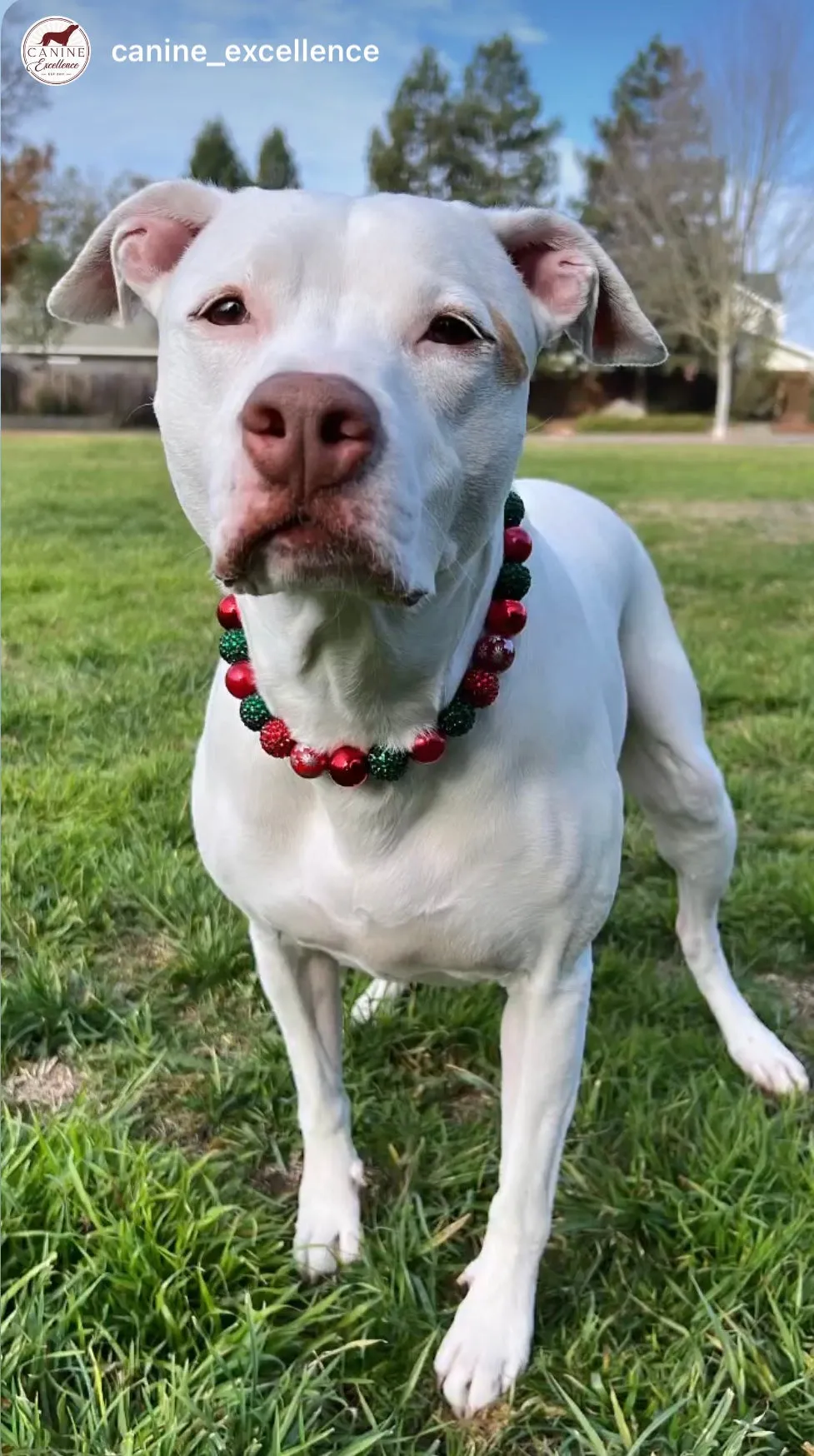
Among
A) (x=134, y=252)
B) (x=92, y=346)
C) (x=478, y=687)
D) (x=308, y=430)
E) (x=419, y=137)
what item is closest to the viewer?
(x=308, y=430)

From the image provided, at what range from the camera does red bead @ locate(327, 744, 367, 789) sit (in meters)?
1.53

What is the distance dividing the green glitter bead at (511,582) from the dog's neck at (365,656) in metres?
0.02

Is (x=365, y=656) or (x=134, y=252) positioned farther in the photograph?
(x=134, y=252)

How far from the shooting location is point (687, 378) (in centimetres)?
1239

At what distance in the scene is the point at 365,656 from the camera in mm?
1465

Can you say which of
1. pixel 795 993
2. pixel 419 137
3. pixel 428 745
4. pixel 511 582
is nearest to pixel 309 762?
pixel 428 745

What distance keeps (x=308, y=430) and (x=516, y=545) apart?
23.4 inches

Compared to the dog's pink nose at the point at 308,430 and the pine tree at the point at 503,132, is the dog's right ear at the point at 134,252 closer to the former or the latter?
the dog's pink nose at the point at 308,430

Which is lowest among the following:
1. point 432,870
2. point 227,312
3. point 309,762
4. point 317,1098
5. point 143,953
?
point 143,953

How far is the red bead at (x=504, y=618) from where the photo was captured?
1.58 metres

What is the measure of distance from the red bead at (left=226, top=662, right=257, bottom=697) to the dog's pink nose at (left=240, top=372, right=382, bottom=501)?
50 cm

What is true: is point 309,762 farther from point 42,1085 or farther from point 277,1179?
point 42,1085

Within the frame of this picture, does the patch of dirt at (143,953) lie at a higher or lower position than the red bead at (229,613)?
lower

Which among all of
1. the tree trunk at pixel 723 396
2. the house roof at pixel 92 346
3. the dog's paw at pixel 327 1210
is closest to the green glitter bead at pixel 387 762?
the dog's paw at pixel 327 1210
